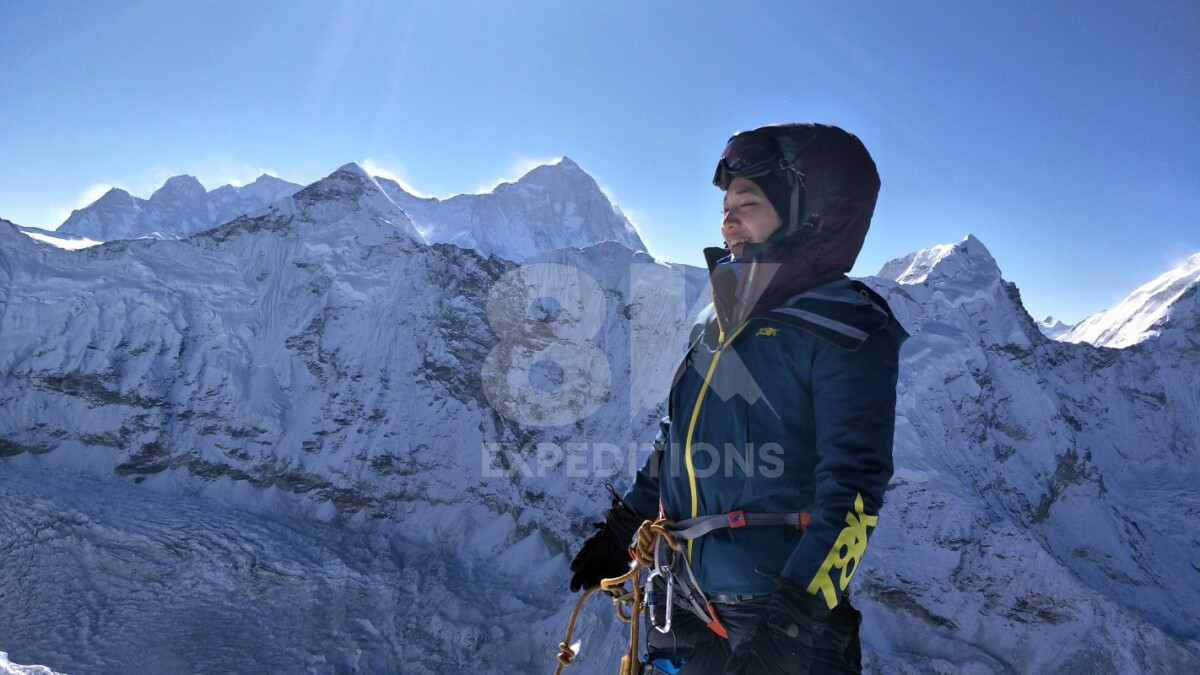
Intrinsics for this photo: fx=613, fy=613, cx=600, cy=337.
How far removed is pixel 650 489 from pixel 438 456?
42.1 m

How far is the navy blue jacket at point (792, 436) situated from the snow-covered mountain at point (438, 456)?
28.3 metres

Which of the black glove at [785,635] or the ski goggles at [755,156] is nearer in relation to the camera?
the black glove at [785,635]

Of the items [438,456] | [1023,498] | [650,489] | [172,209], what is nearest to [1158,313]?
[1023,498]

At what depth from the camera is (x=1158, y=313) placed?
49.0 meters

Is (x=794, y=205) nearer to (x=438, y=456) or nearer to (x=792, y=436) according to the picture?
(x=792, y=436)

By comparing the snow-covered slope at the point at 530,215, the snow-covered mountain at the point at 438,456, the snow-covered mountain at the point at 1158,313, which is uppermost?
the snow-covered slope at the point at 530,215

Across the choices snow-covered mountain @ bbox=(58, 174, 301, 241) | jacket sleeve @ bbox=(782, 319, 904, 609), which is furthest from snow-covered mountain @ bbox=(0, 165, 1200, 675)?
snow-covered mountain @ bbox=(58, 174, 301, 241)

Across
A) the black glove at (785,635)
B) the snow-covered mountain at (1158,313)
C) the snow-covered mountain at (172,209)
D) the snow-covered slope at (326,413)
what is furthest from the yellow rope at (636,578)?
the snow-covered mountain at (172,209)

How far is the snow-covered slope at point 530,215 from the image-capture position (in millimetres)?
68375

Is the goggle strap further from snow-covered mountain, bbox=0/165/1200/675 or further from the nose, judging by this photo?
snow-covered mountain, bbox=0/165/1200/675

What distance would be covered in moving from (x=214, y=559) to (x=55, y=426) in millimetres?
19880

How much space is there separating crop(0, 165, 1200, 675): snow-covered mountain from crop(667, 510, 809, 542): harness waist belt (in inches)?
1114

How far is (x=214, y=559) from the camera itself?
34125 millimetres

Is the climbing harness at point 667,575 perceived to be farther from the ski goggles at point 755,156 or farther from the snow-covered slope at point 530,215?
the snow-covered slope at point 530,215
